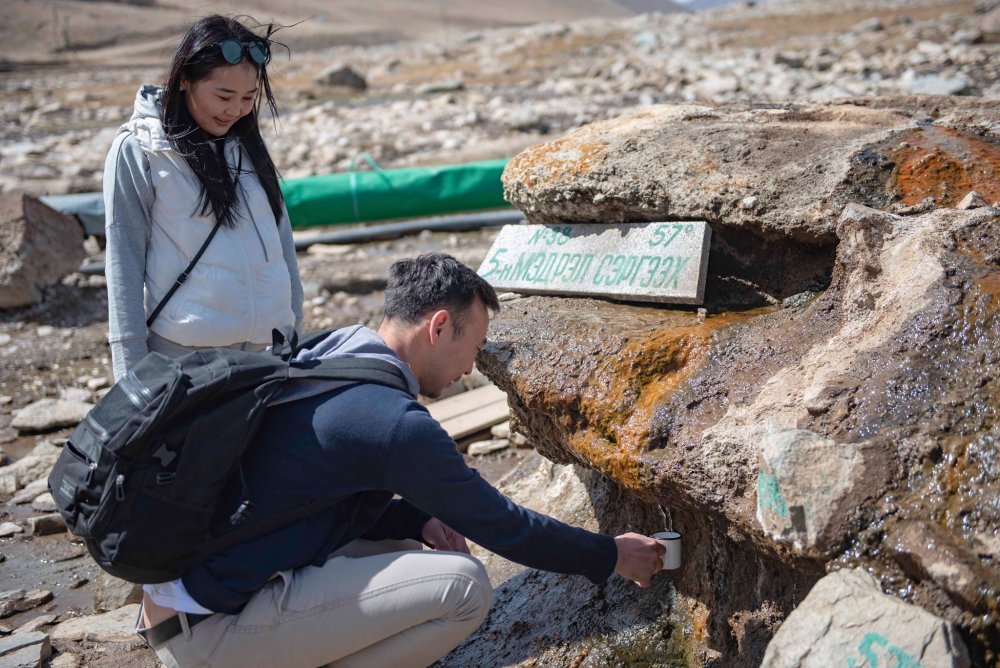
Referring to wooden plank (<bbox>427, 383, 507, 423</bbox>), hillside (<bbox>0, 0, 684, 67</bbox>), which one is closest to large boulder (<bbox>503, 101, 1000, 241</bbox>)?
wooden plank (<bbox>427, 383, 507, 423</bbox>)

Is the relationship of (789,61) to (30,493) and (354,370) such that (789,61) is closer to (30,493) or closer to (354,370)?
(30,493)

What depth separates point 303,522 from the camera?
2369 millimetres

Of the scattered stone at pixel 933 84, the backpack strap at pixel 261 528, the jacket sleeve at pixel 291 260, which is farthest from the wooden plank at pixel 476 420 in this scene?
the scattered stone at pixel 933 84

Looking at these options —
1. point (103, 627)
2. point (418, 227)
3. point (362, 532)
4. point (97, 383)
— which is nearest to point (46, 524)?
point (103, 627)

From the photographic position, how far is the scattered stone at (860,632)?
70.9 inches

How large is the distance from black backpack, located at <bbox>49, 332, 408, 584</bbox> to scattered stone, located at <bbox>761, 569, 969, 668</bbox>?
1274mm

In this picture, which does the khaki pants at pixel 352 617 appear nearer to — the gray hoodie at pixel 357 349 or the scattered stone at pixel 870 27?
the gray hoodie at pixel 357 349

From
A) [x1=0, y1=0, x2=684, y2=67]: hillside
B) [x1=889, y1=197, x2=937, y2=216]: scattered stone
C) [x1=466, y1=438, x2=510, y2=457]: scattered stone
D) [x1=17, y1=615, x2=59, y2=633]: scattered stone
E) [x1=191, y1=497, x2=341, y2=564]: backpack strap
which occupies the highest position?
[x1=0, y1=0, x2=684, y2=67]: hillside

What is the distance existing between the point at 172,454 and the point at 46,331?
17.2 feet

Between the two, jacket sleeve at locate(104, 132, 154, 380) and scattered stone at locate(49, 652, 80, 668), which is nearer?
jacket sleeve at locate(104, 132, 154, 380)

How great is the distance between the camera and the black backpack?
6.89 ft

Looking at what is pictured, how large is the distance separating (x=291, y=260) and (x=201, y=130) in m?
0.61

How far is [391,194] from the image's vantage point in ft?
25.8

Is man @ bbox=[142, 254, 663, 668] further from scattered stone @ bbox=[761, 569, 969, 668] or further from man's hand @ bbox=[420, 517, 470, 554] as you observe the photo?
scattered stone @ bbox=[761, 569, 969, 668]
